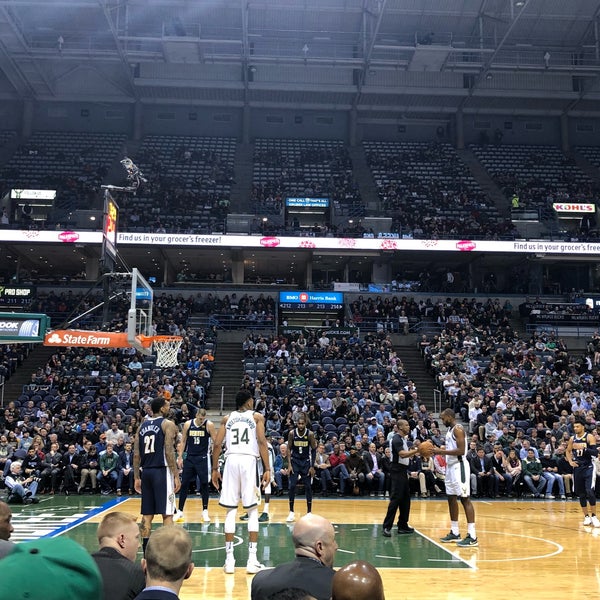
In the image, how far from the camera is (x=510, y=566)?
7.72 m

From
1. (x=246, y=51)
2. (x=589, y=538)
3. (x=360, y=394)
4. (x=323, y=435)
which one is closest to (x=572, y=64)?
(x=246, y=51)

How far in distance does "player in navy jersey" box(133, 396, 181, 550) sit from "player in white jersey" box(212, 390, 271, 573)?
0.57m

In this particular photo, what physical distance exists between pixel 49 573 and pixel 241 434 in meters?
6.48

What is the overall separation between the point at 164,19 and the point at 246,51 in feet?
16.4

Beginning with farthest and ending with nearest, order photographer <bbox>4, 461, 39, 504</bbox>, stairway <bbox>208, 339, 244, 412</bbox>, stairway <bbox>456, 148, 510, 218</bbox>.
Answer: stairway <bbox>456, 148, 510, 218</bbox>
stairway <bbox>208, 339, 244, 412</bbox>
photographer <bbox>4, 461, 39, 504</bbox>

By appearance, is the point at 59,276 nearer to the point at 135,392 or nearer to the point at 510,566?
the point at 135,392

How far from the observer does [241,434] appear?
775cm

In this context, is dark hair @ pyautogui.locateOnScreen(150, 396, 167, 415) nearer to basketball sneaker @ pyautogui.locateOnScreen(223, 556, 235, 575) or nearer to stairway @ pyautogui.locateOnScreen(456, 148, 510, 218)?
basketball sneaker @ pyautogui.locateOnScreen(223, 556, 235, 575)

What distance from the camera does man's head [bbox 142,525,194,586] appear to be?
2.34m

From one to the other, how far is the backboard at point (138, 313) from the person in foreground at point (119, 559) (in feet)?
37.6

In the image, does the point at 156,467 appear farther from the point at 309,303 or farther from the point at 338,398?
the point at 309,303

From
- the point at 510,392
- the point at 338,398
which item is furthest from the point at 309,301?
the point at 510,392

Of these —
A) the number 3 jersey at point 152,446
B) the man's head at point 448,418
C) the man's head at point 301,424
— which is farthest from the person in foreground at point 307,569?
the man's head at point 301,424

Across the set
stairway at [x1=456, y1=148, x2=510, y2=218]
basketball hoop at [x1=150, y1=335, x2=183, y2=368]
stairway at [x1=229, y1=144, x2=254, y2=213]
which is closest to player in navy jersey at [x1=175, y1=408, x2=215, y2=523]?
basketball hoop at [x1=150, y1=335, x2=183, y2=368]
